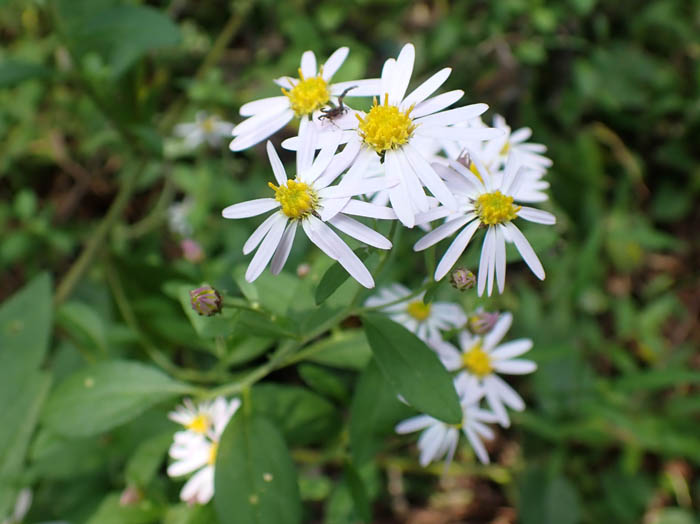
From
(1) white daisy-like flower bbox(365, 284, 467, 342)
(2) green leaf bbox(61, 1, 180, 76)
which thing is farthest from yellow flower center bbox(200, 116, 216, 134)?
(1) white daisy-like flower bbox(365, 284, 467, 342)

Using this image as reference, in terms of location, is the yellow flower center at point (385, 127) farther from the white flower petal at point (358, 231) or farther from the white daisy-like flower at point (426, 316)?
the white daisy-like flower at point (426, 316)

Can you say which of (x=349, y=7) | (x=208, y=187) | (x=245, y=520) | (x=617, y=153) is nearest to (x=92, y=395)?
(x=245, y=520)

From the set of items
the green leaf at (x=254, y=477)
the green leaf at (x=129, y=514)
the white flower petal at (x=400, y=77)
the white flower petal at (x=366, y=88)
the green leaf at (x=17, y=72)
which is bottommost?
the green leaf at (x=129, y=514)

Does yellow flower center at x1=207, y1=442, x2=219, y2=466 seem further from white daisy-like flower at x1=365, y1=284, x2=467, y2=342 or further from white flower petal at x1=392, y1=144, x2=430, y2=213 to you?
white flower petal at x1=392, y1=144, x2=430, y2=213

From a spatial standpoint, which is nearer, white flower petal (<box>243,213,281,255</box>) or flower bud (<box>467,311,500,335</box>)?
white flower petal (<box>243,213,281,255</box>)

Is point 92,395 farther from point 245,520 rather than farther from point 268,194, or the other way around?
point 268,194

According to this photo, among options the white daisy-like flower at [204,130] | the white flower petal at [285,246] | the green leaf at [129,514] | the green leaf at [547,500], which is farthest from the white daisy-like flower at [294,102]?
the green leaf at [547,500]
